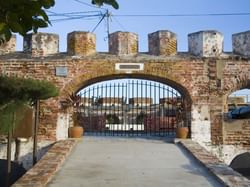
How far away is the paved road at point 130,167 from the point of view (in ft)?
19.2

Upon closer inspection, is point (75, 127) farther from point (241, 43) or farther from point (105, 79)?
point (241, 43)

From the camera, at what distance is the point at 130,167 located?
23.1 feet

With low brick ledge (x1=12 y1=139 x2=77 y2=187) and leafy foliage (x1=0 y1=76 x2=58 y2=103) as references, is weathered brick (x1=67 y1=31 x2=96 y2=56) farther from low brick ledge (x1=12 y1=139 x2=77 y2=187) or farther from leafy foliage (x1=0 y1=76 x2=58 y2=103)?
low brick ledge (x1=12 y1=139 x2=77 y2=187)

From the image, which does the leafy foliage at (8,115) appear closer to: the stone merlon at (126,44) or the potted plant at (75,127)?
the potted plant at (75,127)

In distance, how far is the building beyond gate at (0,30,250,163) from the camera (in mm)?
10688

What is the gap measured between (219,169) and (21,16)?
4693 mm

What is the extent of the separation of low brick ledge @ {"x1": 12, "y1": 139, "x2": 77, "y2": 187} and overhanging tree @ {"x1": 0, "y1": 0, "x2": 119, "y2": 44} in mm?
3273

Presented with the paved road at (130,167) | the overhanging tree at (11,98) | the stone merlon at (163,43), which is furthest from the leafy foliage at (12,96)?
the stone merlon at (163,43)

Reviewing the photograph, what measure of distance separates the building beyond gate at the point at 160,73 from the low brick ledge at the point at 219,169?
198 cm

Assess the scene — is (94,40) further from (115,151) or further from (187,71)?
(115,151)

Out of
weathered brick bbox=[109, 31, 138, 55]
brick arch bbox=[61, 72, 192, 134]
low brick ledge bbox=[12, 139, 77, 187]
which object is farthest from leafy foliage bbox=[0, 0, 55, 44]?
weathered brick bbox=[109, 31, 138, 55]

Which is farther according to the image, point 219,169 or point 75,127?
point 75,127

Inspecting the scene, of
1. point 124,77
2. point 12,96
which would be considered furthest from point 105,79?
point 12,96

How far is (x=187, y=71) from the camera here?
35.3ft
